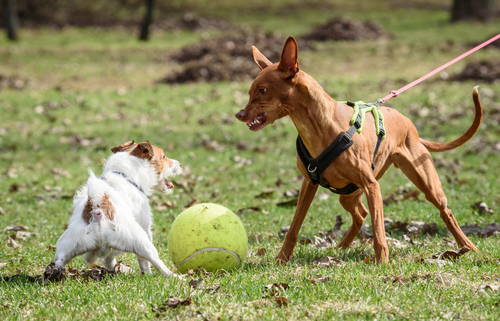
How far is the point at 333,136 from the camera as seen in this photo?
430cm

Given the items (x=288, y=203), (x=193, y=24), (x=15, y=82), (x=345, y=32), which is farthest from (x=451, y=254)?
(x=193, y=24)

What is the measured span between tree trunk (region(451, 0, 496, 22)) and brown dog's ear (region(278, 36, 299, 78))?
24.1 meters

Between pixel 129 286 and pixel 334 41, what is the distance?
2068cm

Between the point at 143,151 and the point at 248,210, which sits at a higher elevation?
the point at 143,151

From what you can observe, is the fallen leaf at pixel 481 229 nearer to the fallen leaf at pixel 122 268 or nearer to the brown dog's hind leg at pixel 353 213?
the brown dog's hind leg at pixel 353 213

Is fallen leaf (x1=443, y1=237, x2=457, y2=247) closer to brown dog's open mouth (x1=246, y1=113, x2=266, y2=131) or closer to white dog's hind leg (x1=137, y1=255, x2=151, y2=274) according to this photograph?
brown dog's open mouth (x1=246, y1=113, x2=266, y2=131)

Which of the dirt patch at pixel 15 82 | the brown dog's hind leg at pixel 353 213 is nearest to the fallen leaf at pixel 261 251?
the brown dog's hind leg at pixel 353 213

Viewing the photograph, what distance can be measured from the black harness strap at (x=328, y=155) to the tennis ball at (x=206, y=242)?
2.78 feet

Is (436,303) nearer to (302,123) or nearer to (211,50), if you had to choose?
(302,123)

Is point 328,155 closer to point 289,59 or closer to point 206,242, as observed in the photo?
point 289,59

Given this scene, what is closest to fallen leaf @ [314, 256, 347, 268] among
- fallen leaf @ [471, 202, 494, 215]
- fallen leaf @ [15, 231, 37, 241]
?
fallen leaf @ [471, 202, 494, 215]

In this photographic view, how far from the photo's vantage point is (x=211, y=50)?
1875 centimetres

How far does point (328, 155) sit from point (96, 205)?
6.46ft

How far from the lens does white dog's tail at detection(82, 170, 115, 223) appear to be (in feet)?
13.4
